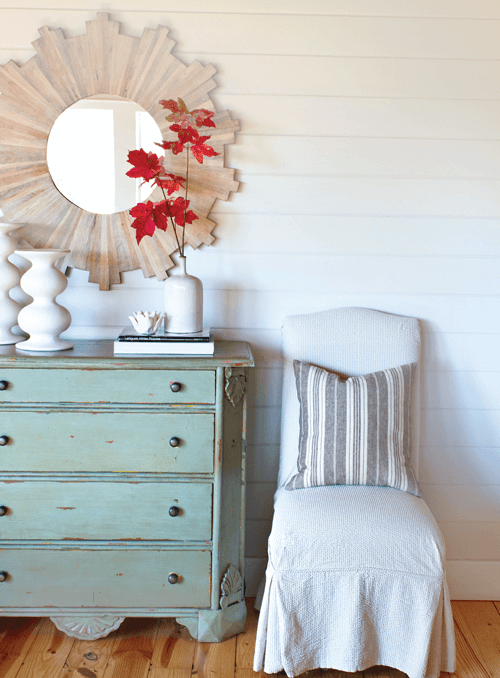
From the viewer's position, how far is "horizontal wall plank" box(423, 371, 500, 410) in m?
2.28

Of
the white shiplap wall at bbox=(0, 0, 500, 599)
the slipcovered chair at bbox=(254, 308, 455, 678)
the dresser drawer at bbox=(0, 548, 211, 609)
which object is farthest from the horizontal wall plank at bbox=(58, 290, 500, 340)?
the dresser drawer at bbox=(0, 548, 211, 609)

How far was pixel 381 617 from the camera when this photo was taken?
177 cm

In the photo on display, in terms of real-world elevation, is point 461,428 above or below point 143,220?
below

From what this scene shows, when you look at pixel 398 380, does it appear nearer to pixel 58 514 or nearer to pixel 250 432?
pixel 250 432

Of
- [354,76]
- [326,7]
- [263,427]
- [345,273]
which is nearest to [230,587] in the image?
[263,427]

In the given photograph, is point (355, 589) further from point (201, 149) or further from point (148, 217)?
point (201, 149)

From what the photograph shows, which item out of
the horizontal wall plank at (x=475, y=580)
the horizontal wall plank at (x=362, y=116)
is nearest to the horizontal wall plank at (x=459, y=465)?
the horizontal wall plank at (x=475, y=580)

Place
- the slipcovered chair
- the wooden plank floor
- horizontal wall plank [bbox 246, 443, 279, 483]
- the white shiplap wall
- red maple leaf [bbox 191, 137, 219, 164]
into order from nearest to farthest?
the slipcovered chair
the wooden plank floor
red maple leaf [bbox 191, 137, 219, 164]
the white shiplap wall
horizontal wall plank [bbox 246, 443, 279, 483]

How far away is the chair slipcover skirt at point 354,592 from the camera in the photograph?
1718mm

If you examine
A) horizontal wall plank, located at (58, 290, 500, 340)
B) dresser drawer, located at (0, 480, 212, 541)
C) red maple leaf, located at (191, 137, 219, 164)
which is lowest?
dresser drawer, located at (0, 480, 212, 541)

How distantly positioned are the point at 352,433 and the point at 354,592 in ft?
1.55

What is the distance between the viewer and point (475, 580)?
2.34 metres

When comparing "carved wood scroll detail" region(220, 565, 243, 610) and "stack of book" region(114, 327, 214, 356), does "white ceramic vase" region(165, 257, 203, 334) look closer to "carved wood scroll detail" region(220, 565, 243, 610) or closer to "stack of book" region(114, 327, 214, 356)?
"stack of book" region(114, 327, 214, 356)

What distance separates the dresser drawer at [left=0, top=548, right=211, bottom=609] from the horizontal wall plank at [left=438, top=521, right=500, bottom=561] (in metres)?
0.99
